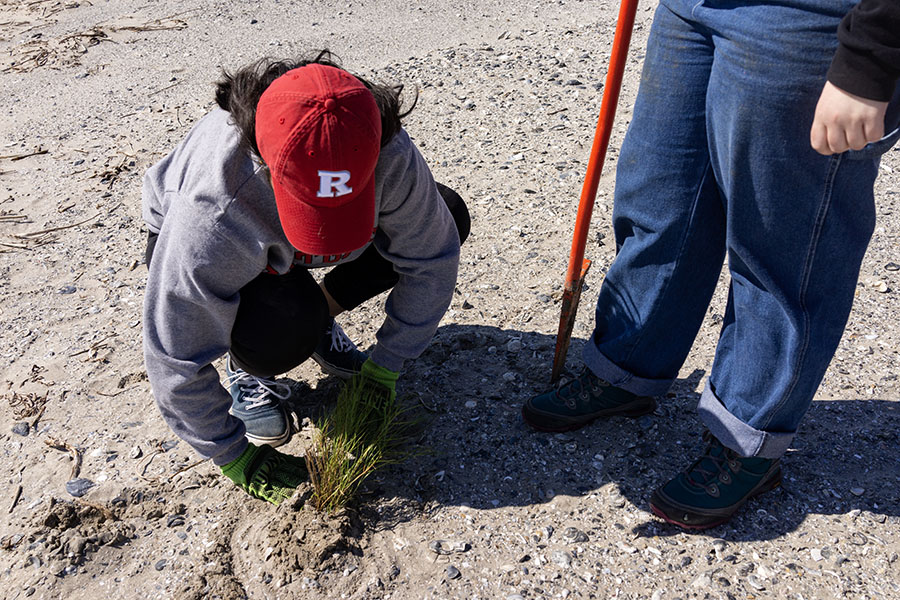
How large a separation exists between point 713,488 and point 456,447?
77 centimetres

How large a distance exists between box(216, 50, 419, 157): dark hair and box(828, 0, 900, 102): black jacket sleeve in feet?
3.02

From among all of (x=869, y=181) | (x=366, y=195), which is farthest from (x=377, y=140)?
(x=869, y=181)

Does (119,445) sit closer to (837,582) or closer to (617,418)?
(617,418)

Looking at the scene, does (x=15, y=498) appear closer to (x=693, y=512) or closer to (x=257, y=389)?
(x=257, y=389)

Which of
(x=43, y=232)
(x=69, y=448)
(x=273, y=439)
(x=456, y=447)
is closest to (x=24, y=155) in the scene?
(x=43, y=232)

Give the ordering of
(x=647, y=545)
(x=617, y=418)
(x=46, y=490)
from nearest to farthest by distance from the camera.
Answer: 1. (x=647, y=545)
2. (x=46, y=490)
3. (x=617, y=418)

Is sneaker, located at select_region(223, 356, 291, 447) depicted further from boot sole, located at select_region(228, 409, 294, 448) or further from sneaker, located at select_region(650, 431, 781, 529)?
sneaker, located at select_region(650, 431, 781, 529)

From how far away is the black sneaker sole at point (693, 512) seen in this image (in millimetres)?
2045

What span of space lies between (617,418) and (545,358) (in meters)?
0.38

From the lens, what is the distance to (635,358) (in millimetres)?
2182

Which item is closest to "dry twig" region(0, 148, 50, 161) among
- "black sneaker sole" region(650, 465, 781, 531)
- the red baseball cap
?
the red baseball cap

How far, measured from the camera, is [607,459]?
2.30 m

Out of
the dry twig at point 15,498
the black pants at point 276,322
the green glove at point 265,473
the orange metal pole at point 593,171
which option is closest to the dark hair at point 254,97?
the black pants at point 276,322

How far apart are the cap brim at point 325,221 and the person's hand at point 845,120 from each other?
905 millimetres
